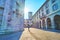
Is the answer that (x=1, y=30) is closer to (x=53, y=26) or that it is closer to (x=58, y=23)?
(x=53, y=26)

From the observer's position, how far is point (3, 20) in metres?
7.16

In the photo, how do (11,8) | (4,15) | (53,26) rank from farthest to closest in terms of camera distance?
(53,26) < (11,8) < (4,15)

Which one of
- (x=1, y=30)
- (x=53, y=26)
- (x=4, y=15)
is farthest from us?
(x=53, y=26)

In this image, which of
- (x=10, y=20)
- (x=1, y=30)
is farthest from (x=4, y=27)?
(x=10, y=20)

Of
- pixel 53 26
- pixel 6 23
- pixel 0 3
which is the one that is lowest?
pixel 53 26

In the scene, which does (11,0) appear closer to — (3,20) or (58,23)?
(3,20)

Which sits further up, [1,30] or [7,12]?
[7,12]

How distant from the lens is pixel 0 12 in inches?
289

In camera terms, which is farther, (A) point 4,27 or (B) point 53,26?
(B) point 53,26

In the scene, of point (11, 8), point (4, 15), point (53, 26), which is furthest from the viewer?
point (53, 26)

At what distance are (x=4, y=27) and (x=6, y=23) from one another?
0.49 m

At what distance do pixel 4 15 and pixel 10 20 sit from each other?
35.2 inches

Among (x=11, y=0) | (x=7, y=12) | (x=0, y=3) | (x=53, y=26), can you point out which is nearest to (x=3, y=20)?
(x=7, y=12)

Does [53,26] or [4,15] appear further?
[53,26]
